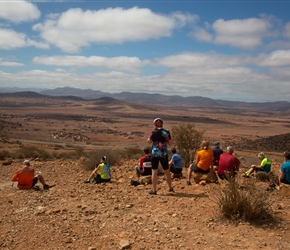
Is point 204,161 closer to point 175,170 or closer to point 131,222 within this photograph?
point 175,170

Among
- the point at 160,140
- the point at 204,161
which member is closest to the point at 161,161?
the point at 160,140

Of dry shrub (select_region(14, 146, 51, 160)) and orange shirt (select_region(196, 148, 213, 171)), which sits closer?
orange shirt (select_region(196, 148, 213, 171))

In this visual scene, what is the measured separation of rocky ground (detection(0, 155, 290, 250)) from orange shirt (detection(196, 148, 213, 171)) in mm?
546

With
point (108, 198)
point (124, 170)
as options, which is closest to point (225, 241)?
point (108, 198)

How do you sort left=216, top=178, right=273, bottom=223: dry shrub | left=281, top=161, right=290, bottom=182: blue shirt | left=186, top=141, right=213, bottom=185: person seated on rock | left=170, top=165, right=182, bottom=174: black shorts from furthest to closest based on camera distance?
left=170, top=165, right=182, bottom=174: black shorts
left=186, top=141, right=213, bottom=185: person seated on rock
left=281, top=161, right=290, bottom=182: blue shirt
left=216, top=178, right=273, bottom=223: dry shrub

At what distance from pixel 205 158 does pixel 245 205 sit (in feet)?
9.31

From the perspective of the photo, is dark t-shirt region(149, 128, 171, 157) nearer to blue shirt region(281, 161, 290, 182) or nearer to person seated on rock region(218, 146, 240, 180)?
person seated on rock region(218, 146, 240, 180)

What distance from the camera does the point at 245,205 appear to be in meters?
4.95

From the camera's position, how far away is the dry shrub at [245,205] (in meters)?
4.93

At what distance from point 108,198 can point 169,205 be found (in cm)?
151

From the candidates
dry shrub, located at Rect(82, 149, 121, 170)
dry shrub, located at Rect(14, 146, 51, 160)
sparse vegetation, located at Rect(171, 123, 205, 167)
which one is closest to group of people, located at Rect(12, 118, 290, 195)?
dry shrub, located at Rect(82, 149, 121, 170)

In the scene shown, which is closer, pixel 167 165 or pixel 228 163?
pixel 167 165

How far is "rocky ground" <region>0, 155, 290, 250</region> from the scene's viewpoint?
4.40 metres

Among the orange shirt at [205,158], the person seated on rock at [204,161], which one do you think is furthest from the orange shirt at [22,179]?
the orange shirt at [205,158]
